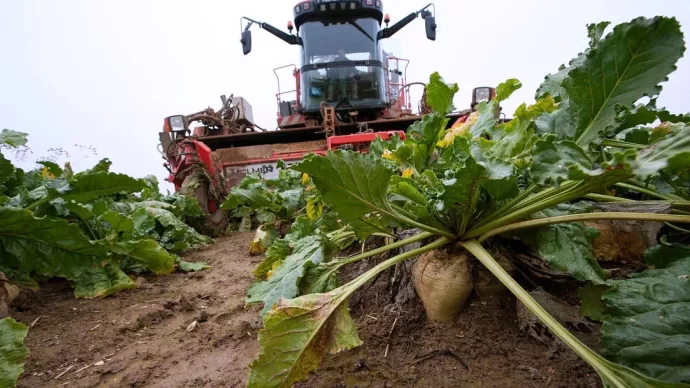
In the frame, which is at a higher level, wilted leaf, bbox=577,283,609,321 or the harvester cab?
the harvester cab

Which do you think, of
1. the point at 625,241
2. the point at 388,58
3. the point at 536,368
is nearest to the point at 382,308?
the point at 536,368

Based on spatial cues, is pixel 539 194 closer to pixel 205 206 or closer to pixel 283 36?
pixel 205 206

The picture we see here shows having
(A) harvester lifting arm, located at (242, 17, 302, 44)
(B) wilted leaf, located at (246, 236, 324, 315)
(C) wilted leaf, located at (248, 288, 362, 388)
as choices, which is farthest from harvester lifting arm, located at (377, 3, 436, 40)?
(C) wilted leaf, located at (248, 288, 362, 388)

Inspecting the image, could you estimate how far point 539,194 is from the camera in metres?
1.03

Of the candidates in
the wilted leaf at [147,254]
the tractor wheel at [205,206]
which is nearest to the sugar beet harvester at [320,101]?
the tractor wheel at [205,206]

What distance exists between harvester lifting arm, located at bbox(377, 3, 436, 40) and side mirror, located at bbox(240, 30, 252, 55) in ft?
8.51

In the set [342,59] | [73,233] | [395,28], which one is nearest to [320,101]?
[342,59]

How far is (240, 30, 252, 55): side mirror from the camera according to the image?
6742 mm

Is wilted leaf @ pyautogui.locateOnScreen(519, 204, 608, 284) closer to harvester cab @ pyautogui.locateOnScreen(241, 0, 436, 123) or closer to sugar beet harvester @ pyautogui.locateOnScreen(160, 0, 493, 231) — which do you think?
sugar beet harvester @ pyautogui.locateOnScreen(160, 0, 493, 231)

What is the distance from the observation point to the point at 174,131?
21.4 ft

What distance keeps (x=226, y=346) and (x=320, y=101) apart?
6.38m

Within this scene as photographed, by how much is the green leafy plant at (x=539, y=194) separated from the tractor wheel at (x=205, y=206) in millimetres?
3850

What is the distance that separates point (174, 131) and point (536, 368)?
681 cm

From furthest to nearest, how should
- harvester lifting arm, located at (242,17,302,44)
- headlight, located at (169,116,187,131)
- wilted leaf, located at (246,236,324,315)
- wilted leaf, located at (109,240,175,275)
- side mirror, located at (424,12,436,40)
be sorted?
1. harvester lifting arm, located at (242,17,302,44)
2. side mirror, located at (424,12,436,40)
3. headlight, located at (169,116,187,131)
4. wilted leaf, located at (109,240,175,275)
5. wilted leaf, located at (246,236,324,315)
